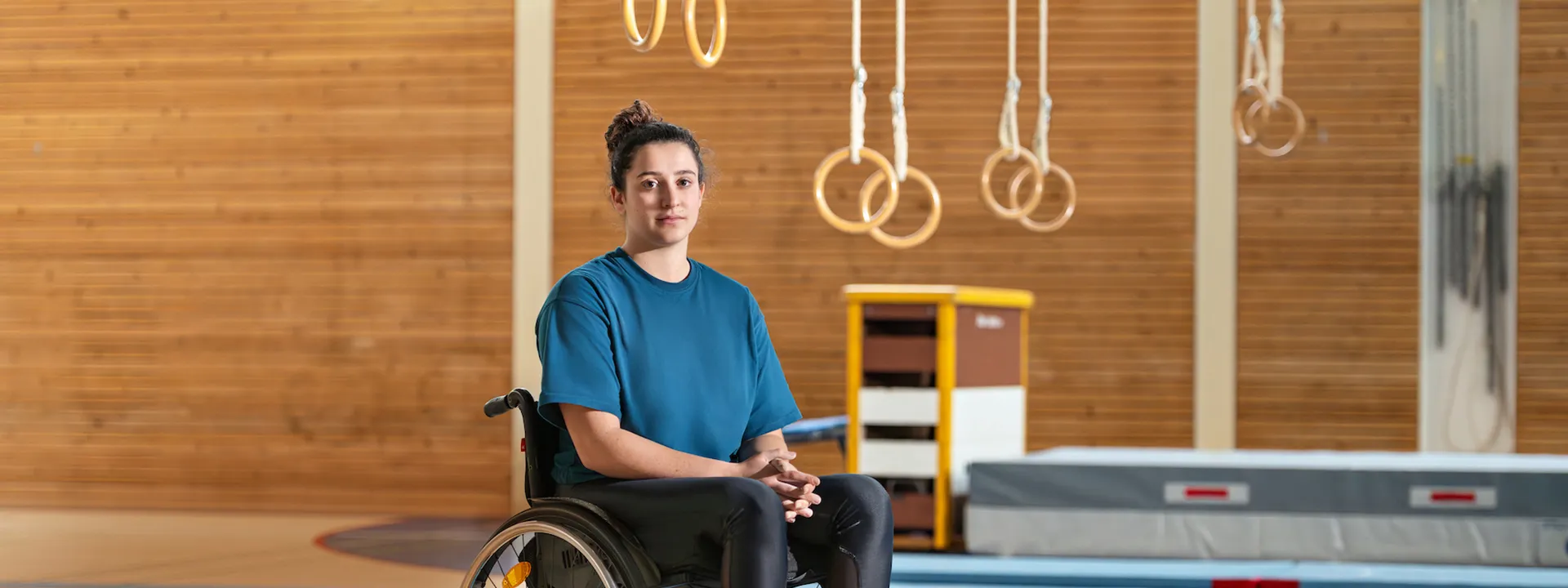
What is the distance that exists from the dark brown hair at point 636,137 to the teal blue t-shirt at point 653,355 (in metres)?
0.13

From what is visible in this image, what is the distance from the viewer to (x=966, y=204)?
21.6ft

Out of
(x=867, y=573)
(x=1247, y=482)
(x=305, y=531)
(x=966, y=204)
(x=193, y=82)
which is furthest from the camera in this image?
(x=193, y=82)

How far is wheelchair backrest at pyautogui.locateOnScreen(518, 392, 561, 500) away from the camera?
A: 2.10m

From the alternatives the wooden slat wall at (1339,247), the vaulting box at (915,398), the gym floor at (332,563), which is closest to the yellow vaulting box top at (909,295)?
the vaulting box at (915,398)

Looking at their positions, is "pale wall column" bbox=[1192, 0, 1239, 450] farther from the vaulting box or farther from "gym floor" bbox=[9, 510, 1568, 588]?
"gym floor" bbox=[9, 510, 1568, 588]

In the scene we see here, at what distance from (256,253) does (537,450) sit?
17.6 ft

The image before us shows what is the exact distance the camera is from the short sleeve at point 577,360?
1.97 m

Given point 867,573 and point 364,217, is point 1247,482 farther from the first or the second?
point 364,217

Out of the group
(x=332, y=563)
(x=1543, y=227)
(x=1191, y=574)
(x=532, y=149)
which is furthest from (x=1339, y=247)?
(x=332, y=563)

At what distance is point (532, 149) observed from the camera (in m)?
6.85

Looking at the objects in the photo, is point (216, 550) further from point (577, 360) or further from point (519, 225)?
point (577, 360)

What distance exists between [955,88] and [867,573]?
4.85 m

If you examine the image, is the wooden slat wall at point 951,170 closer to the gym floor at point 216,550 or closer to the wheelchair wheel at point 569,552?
the gym floor at point 216,550

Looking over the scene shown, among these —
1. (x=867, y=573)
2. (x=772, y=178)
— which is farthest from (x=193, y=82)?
(x=867, y=573)
